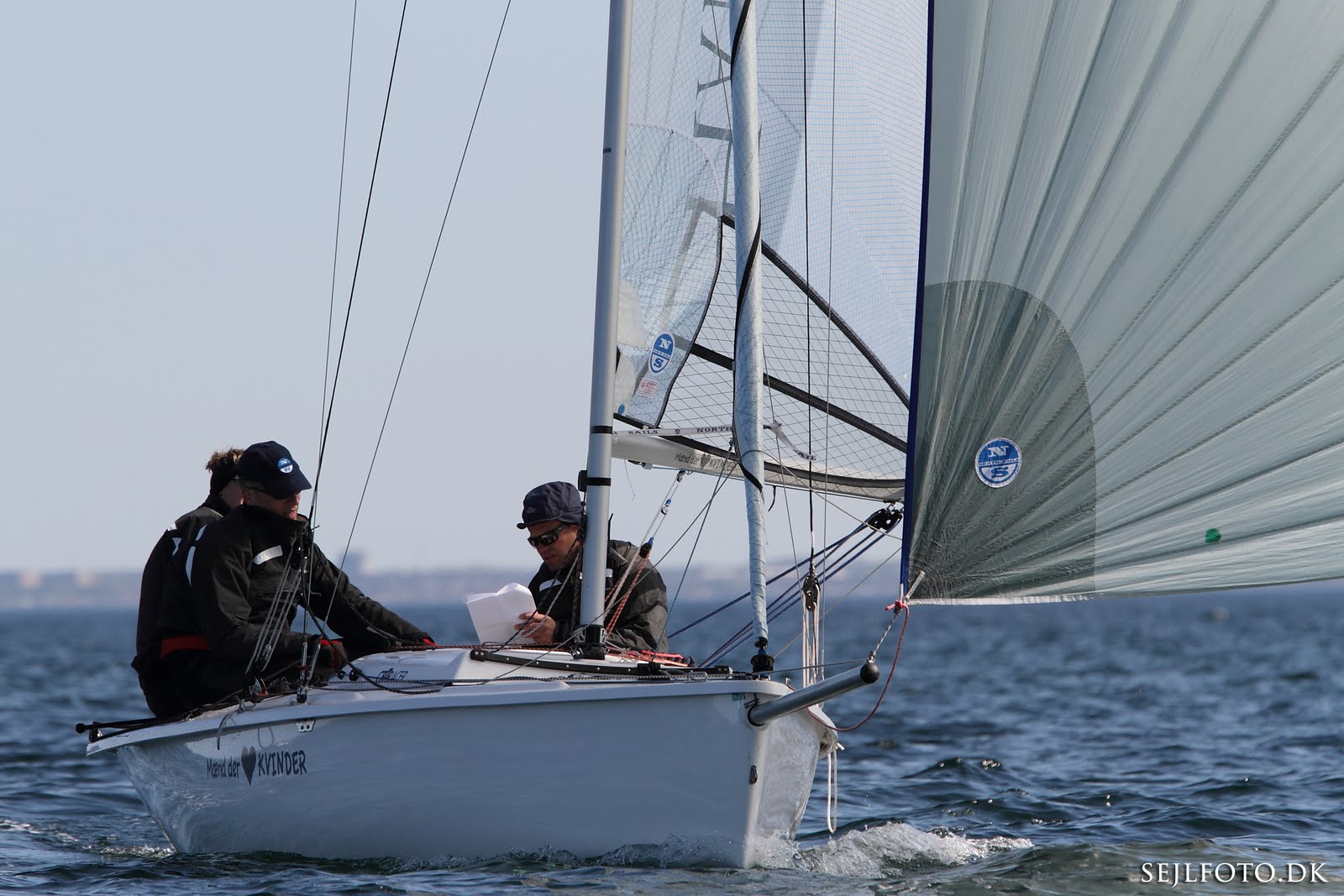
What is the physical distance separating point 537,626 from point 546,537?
455 millimetres

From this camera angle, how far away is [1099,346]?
4809 mm

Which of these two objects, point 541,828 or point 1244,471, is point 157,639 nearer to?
point 541,828

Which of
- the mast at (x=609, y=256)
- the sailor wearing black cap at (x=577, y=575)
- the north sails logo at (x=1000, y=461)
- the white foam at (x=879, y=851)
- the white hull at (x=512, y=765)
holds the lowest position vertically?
the white foam at (x=879, y=851)

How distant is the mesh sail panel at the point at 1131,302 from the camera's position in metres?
4.62

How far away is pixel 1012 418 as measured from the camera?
488 centimetres

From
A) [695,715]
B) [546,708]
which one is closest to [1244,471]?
[695,715]

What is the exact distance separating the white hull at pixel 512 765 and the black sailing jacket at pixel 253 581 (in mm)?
280

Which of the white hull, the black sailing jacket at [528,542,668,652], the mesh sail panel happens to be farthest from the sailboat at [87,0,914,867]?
the mesh sail panel

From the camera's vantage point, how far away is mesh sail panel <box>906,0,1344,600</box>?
15.1 ft

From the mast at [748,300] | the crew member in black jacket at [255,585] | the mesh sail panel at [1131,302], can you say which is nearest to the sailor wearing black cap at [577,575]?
the crew member in black jacket at [255,585]

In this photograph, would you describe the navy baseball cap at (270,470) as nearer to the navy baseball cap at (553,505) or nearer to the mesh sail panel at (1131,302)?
the navy baseball cap at (553,505)

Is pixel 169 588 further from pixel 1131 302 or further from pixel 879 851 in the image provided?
pixel 1131 302

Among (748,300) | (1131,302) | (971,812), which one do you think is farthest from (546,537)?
(971,812)

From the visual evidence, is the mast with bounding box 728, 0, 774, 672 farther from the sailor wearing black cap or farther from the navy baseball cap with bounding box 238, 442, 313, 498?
the navy baseball cap with bounding box 238, 442, 313, 498
